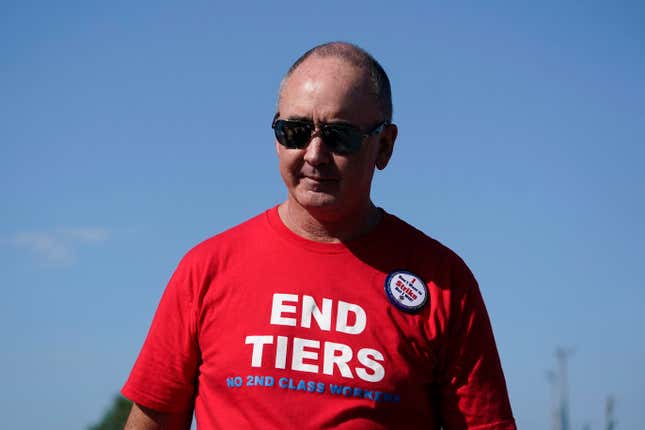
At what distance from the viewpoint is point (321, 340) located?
4.29 m

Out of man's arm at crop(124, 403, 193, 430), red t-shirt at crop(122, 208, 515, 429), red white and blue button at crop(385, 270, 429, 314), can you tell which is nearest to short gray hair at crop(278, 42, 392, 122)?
red t-shirt at crop(122, 208, 515, 429)

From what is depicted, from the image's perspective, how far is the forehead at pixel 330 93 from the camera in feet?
14.5

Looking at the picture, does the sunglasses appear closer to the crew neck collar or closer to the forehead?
the forehead

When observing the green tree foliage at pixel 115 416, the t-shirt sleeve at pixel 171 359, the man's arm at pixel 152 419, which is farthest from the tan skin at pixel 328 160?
the green tree foliage at pixel 115 416

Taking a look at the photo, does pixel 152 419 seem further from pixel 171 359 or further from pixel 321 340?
pixel 321 340

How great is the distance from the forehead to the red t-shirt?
21.2 inches

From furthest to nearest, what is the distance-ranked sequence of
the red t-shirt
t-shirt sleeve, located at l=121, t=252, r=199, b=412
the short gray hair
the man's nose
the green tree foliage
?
the green tree foliage → the short gray hair → t-shirt sleeve, located at l=121, t=252, r=199, b=412 → the man's nose → the red t-shirt

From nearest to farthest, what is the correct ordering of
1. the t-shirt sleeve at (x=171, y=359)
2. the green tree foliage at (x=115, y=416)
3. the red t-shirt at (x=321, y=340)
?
1. the red t-shirt at (x=321, y=340)
2. the t-shirt sleeve at (x=171, y=359)
3. the green tree foliage at (x=115, y=416)

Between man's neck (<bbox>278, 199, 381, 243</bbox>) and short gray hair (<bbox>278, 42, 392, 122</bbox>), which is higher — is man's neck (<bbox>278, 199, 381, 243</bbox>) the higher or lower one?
the lower one

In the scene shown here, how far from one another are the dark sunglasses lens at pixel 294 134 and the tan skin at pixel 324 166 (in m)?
0.03

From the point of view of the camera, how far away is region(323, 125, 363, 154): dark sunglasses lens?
4.38 meters

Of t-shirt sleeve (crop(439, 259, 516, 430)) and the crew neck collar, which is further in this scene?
the crew neck collar

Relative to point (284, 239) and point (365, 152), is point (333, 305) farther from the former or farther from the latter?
point (365, 152)

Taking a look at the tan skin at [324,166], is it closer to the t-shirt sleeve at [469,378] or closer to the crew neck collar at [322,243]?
the crew neck collar at [322,243]
